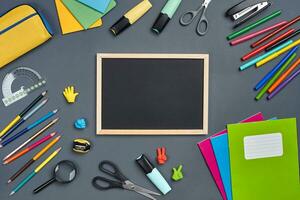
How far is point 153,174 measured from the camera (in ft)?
3.72

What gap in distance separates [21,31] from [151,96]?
40 cm

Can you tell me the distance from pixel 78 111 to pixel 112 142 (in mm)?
131

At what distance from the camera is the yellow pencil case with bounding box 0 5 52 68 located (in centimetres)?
110

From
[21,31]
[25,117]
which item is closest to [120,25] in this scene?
[21,31]

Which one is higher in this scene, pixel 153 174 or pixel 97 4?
pixel 97 4

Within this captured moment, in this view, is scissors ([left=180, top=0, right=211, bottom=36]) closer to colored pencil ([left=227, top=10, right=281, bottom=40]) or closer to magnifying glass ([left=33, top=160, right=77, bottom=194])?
colored pencil ([left=227, top=10, right=281, bottom=40])

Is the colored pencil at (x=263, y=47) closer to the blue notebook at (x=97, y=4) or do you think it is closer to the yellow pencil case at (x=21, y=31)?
the blue notebook at (x=97, y=4)

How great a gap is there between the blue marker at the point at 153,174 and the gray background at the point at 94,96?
0.8 inches

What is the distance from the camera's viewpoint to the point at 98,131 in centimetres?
114

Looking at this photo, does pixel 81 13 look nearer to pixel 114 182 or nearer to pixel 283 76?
pixel 114 182

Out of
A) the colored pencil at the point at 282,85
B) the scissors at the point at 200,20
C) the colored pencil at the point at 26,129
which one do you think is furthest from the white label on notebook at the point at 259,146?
the colored pencil at the point at 26,129

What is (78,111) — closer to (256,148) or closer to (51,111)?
(51,111)

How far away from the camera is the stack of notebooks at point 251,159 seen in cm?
115

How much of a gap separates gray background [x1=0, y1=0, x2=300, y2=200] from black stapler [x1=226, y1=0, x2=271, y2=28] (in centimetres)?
2
